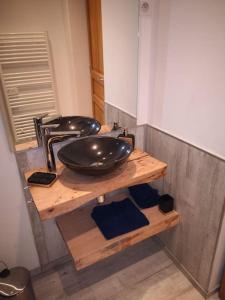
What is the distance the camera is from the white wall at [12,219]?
1.40 m

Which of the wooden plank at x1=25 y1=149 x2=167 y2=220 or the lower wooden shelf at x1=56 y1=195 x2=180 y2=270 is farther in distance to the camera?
the lower wooden shelf at x1=56 y1=195 x2=180 y2=270

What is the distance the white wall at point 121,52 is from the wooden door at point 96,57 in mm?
34

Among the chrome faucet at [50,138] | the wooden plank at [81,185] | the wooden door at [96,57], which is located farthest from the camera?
the wooden door at [96,57]

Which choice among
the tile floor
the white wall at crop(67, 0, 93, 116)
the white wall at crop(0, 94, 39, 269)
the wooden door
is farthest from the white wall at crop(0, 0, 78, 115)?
the tile floor

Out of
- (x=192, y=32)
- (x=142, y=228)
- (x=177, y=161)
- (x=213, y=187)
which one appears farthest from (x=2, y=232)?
(x=192, y=32)

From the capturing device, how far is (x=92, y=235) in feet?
5.11

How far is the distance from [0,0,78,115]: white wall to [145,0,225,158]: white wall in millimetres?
626

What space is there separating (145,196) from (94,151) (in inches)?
24.0

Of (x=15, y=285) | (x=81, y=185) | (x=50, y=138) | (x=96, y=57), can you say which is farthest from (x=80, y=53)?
(x=15, y=285)

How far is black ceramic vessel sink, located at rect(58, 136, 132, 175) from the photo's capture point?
1.40 meters

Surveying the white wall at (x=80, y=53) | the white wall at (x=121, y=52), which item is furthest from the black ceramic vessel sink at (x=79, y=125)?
the white wall at (x=121, y=52)

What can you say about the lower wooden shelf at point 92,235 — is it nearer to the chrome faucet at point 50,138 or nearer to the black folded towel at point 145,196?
the black folded towel at point 145,196

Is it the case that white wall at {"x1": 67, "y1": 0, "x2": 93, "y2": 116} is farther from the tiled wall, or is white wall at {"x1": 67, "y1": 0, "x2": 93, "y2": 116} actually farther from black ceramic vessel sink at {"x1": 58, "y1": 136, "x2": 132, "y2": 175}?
the tiled wall

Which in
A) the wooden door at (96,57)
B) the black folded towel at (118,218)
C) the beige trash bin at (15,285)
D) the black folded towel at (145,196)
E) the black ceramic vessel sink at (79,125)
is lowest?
the beige trash bin at (15,285)
